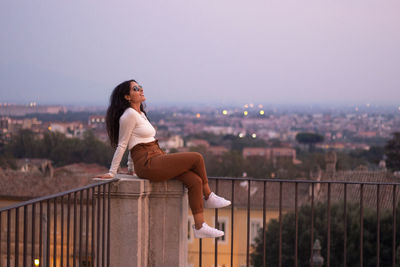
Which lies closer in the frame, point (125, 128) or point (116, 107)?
point (125, 128)

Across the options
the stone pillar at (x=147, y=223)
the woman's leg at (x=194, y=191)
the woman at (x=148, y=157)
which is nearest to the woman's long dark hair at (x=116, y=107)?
the woman at (x=148, y=157)

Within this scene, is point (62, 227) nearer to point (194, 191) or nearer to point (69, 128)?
point (194, 191)

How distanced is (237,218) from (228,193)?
76.3 inches

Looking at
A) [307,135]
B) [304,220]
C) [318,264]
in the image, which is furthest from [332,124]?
[318,264]

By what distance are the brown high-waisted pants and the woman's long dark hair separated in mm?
265

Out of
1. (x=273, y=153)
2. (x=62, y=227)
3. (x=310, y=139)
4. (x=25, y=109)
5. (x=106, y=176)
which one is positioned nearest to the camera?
(x=62, y=227)

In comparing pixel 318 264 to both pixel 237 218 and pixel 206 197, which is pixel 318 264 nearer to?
pixel 206 197

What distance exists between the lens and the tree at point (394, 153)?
59763 millimetres

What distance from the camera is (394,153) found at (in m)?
60.5

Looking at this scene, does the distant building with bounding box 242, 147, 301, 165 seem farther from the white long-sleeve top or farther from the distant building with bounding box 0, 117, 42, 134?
the white long-sleeve top

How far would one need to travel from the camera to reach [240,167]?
2859 inches

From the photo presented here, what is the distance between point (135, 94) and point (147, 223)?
1050 mm

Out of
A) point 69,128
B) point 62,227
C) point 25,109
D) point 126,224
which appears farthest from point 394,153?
point 62,227

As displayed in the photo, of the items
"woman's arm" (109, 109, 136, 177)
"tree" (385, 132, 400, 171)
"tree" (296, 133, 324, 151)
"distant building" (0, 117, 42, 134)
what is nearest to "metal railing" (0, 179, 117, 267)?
"woman's arm" (109, 109, 136, 177)
